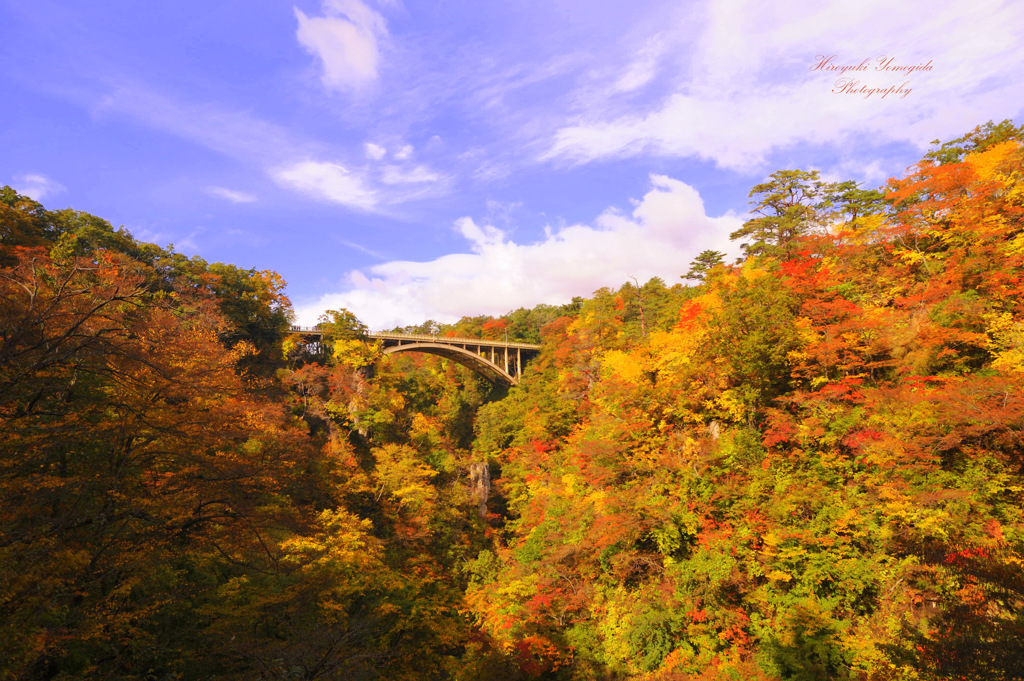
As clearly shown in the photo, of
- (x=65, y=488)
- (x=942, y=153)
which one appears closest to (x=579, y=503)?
(x=65, y=488)

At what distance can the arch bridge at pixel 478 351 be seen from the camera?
1447 inches

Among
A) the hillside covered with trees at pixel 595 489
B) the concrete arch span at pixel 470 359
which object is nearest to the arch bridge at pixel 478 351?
the concrete arch span at pixel 470 359

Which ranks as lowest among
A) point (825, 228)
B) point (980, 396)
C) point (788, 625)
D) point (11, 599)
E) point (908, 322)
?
point (788, 625)

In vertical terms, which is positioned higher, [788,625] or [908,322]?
[908,322]

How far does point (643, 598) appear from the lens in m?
16.2

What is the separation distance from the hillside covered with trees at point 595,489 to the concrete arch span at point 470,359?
36.7ft

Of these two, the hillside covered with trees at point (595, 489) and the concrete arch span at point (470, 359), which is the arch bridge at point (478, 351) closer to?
the concrete arch span at point (470, 359)

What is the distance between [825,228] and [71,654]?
33882mm

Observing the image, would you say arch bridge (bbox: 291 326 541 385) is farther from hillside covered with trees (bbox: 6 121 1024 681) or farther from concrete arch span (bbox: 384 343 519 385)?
hillside covered with trees (bbox: 6 121 1024 681)

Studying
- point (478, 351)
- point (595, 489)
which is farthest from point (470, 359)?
point (595, 489)

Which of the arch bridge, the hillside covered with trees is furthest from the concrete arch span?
the hillside covered with trees

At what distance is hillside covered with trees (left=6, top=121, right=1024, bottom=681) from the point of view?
7.92m

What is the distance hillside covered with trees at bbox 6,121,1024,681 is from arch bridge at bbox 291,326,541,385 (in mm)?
9986

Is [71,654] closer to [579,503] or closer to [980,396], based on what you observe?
[579,503]
